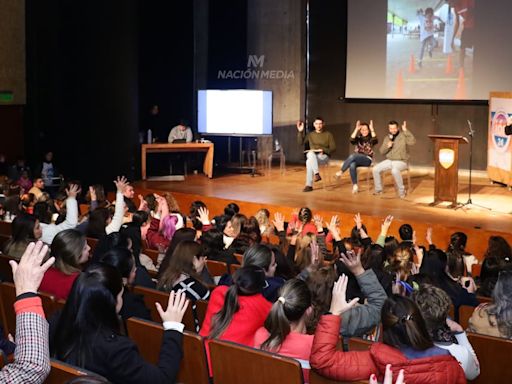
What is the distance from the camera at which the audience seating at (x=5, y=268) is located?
5219 millimetres

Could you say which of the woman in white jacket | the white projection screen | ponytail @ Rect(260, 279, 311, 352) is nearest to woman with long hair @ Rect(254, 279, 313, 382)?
ponytail @ Rect(260, 279, 311, 352)

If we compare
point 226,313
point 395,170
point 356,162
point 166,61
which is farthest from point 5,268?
point 166,61

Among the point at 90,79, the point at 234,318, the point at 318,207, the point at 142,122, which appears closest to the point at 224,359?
the point at 234,318

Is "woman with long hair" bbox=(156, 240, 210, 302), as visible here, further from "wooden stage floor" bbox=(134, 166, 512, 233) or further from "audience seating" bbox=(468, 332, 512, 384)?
"wooden stage floor" bbox=(134, 166, 512, 233)

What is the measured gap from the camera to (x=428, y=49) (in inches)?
508

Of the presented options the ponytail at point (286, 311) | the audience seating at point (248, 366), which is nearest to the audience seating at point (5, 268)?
the audience seating at point (248, 366)

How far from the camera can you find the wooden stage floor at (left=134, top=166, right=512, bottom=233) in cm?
906

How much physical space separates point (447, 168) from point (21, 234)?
19.2 feet

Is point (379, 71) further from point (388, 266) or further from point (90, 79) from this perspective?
point (388, 266)

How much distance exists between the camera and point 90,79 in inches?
444

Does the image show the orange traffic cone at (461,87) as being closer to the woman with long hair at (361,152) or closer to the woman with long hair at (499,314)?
the woman with long hair at (361,152)

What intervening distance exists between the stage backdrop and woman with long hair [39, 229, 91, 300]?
785 centimetres

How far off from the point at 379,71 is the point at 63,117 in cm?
538

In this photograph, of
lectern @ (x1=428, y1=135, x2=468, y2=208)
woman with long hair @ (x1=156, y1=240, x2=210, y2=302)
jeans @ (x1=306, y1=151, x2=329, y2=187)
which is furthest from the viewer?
jeans @ (x1=306, y1=151, x2=329, y2=187)
